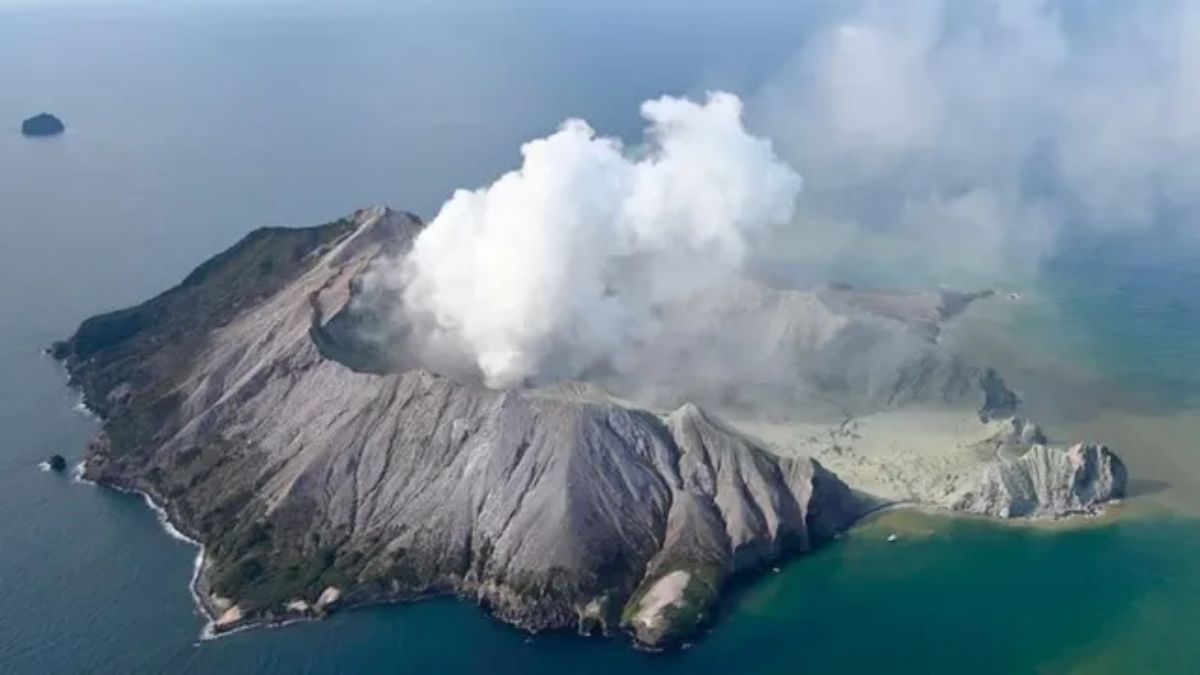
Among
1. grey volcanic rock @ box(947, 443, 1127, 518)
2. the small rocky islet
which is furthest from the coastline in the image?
grey volcanic rock @ box(947, 443, 1127, 518)

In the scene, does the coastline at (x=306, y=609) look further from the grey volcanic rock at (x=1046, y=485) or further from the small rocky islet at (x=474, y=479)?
the grey volcanic rock at (x=1046, y=485)

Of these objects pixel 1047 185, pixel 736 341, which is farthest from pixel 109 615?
pixel 1047 185

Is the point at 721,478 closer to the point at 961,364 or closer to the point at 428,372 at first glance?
the point at 428,372

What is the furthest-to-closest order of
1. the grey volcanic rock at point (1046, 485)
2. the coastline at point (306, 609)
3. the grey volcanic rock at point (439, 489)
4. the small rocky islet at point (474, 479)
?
1. the grey volcanic rock at point (1046, 485)
2. the grey volcanic rock at point (439, 489)
3. the small rocky islet at point (474, 479)
4. the coastline at point (306, 609)

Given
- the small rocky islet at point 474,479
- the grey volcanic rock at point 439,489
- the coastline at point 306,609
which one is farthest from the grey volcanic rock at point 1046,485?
the grey volcanic rock at point 439,489

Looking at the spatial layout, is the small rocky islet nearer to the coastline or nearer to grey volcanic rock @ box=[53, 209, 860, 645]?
grey volcanic rock @ box=[53, 209, 860, 645]
